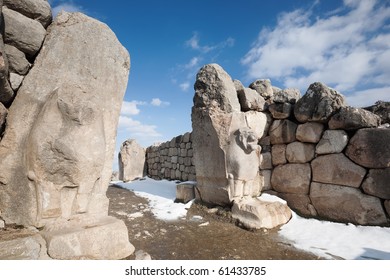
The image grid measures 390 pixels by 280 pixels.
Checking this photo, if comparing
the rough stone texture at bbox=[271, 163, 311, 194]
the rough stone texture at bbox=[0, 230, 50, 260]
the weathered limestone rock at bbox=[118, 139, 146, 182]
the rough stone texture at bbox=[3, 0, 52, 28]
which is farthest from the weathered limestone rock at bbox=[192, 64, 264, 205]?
the weathered limestone rock at bbox=[118, 139, 146, 182]

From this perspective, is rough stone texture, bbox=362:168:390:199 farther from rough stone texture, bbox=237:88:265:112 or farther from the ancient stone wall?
rough stone texture, bbox=237:88:265:112

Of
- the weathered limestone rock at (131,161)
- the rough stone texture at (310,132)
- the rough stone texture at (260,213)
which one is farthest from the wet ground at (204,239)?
the weathered limestone rock at (131,161)

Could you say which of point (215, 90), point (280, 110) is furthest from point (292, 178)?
point (215, 90)

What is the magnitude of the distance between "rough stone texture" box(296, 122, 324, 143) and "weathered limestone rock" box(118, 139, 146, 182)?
6584 mm

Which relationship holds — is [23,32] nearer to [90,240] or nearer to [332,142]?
[90,240]

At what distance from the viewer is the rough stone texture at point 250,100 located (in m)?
4.47

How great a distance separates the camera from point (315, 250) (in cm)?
280

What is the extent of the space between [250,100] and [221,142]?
1106 millimetres

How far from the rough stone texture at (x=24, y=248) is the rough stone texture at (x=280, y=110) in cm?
A: 409

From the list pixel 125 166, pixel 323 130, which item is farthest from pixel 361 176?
pixel 125 166

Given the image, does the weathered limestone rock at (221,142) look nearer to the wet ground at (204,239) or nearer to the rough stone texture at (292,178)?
the rough stone texture at (292,178)

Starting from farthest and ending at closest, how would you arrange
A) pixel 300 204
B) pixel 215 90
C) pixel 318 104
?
pixel 215 90
pixel 300 204
pixel 318 104

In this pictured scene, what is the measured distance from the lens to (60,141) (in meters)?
1.82

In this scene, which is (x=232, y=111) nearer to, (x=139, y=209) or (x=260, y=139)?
(x=260, y=139)
